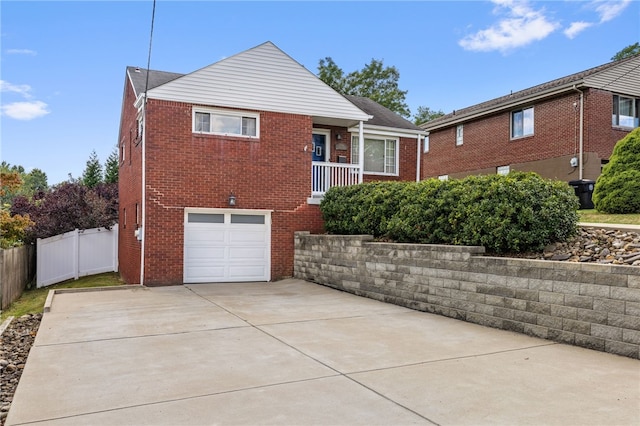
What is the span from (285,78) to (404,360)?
408 inches

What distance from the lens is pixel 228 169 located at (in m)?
12.9

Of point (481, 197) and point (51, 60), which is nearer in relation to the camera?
point (481, 197)

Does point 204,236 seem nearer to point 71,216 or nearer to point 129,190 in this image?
point 129,190

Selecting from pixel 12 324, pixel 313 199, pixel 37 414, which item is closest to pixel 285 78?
pixel 313 199

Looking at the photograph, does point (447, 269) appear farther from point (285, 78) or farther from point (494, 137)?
point (494, 137)

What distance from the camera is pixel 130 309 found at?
8.77 m

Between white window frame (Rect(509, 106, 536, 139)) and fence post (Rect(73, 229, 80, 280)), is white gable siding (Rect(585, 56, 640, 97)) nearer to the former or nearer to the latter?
white window frame (Rect(509, 106, 536, 139))

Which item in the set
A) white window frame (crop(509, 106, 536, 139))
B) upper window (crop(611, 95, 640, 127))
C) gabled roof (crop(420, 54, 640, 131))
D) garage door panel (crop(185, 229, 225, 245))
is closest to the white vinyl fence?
garage door panel (crop(185, 229, 225, 245))

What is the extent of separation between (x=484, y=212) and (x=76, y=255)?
15.1 metres

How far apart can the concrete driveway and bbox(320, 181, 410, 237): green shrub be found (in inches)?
116

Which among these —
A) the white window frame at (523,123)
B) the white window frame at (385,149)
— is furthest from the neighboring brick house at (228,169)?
the white window frame at (523,123)

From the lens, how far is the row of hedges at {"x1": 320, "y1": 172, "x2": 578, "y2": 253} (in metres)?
7.32

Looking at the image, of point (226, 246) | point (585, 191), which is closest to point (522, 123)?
point (585, 191)

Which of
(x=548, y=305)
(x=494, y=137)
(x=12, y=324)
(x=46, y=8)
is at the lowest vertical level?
(x=12, y=324)
